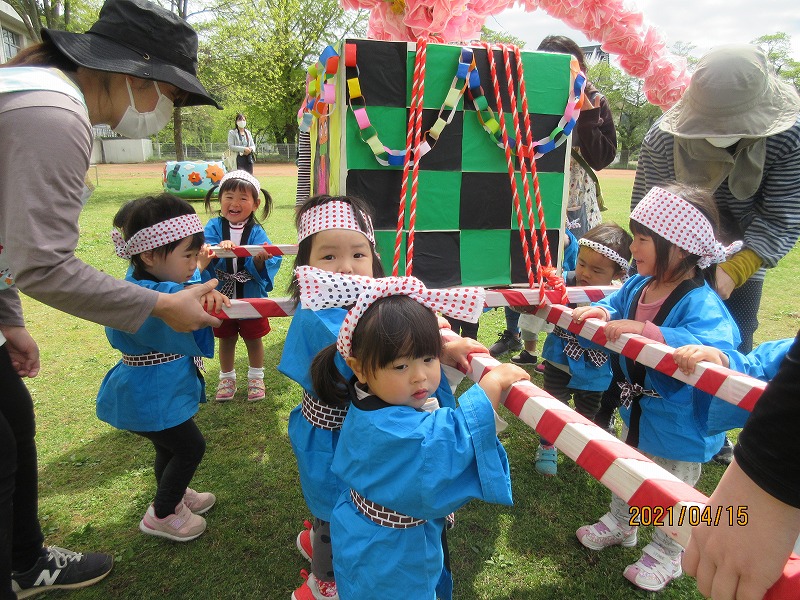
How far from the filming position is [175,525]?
7.85ft

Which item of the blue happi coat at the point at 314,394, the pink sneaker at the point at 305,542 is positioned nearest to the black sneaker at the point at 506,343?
the pink sneaker at the point at 305,542

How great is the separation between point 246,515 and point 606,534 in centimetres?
175

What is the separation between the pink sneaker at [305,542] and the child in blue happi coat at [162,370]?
1.65 ft

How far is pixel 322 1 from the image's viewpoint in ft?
106

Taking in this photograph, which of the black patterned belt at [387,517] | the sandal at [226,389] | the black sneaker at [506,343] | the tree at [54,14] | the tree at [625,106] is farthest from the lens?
the tree at [625,106]

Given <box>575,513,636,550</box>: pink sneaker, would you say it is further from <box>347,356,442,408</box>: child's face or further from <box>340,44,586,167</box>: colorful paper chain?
<box>340,44,586,167</box>: colorful paper chain

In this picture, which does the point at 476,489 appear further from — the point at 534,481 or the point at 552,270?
the point at 534,481

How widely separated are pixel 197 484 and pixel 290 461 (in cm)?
52

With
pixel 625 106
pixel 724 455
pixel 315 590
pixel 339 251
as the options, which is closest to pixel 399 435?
pixel 339 251

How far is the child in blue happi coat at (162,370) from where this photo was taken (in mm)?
2197

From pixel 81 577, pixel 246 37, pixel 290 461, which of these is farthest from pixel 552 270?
pixel 246 37

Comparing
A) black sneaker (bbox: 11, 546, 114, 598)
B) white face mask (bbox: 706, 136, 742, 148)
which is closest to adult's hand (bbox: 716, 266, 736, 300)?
white face mask (bbox: 706, 136, 742, 148)

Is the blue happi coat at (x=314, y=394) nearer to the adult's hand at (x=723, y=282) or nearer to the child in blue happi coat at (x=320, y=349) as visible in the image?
the child in blue happi coat at (x=320, y=349)

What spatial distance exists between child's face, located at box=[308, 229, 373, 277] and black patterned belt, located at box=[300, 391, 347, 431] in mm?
488
